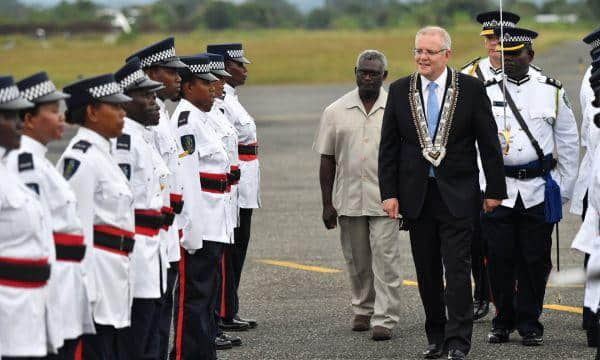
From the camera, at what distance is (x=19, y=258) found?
5695 millimetres

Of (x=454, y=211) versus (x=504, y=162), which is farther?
(x=504, y=162)

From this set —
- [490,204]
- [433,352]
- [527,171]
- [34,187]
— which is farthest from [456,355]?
[34,187]

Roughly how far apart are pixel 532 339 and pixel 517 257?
690 mm

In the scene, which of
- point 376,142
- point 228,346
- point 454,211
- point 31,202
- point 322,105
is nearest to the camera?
point 31,202

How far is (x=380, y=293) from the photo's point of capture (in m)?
9.87

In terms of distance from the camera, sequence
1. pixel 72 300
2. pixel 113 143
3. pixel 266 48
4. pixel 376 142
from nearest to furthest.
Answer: pixel 72 300 → pixel 113 143 → pixel 376 142 → pixel 266 48

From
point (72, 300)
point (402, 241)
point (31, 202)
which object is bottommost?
point (402, 241)

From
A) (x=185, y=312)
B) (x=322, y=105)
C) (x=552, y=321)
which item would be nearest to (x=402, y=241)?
(x=552, y=321)

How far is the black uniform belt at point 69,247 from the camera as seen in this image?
20.0 feet

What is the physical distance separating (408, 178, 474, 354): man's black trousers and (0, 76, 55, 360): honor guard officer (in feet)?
12.4

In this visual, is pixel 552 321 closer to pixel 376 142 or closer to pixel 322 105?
pixel 376 142

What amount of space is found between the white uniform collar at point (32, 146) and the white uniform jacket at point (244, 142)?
13.9 ft

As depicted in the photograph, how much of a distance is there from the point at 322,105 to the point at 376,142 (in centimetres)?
2726

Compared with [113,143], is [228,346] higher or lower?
lower
